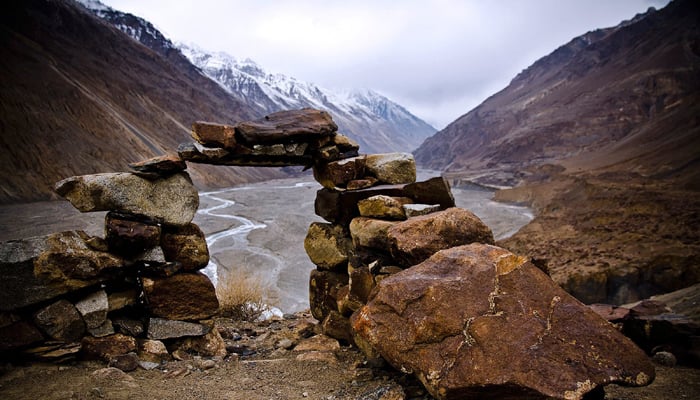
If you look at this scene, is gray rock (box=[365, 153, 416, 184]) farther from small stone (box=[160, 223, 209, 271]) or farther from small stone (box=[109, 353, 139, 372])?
small stone (box=[109, 353, 139, 372])

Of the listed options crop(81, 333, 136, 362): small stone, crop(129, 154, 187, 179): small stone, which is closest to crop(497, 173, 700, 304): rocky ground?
crop(129, 154, 187, 179): small stone

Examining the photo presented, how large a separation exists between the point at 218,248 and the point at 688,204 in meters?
23.2

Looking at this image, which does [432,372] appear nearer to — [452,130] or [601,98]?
[601,98]

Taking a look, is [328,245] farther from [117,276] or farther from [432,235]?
[117,276]

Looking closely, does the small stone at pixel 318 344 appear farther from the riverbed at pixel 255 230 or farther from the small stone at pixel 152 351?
the riverbed at pixel 255 230

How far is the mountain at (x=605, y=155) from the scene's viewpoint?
12.3 meters

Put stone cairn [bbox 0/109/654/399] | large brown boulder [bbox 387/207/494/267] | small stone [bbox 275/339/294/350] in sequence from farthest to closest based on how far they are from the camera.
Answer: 1. small stone [bbox 275/339/294/350]
2. large brown boulder [bbox 387/207/494/267]
3. stone cairn [bbox 0/109/654/399]

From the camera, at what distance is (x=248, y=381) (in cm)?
401

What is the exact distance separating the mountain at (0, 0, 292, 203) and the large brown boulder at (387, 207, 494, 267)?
A: 3251 cm

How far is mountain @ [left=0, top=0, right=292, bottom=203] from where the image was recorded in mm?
30234

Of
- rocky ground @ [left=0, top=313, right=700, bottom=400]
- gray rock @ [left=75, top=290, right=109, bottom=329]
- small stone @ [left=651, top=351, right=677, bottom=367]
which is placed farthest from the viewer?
gray rock @ [left=75, top=290, right=109, bottom=329]

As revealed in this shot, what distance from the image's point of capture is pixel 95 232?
65.0 feet

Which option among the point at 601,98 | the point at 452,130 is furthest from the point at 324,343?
the point at 452,130

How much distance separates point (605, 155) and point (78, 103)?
5708cm
